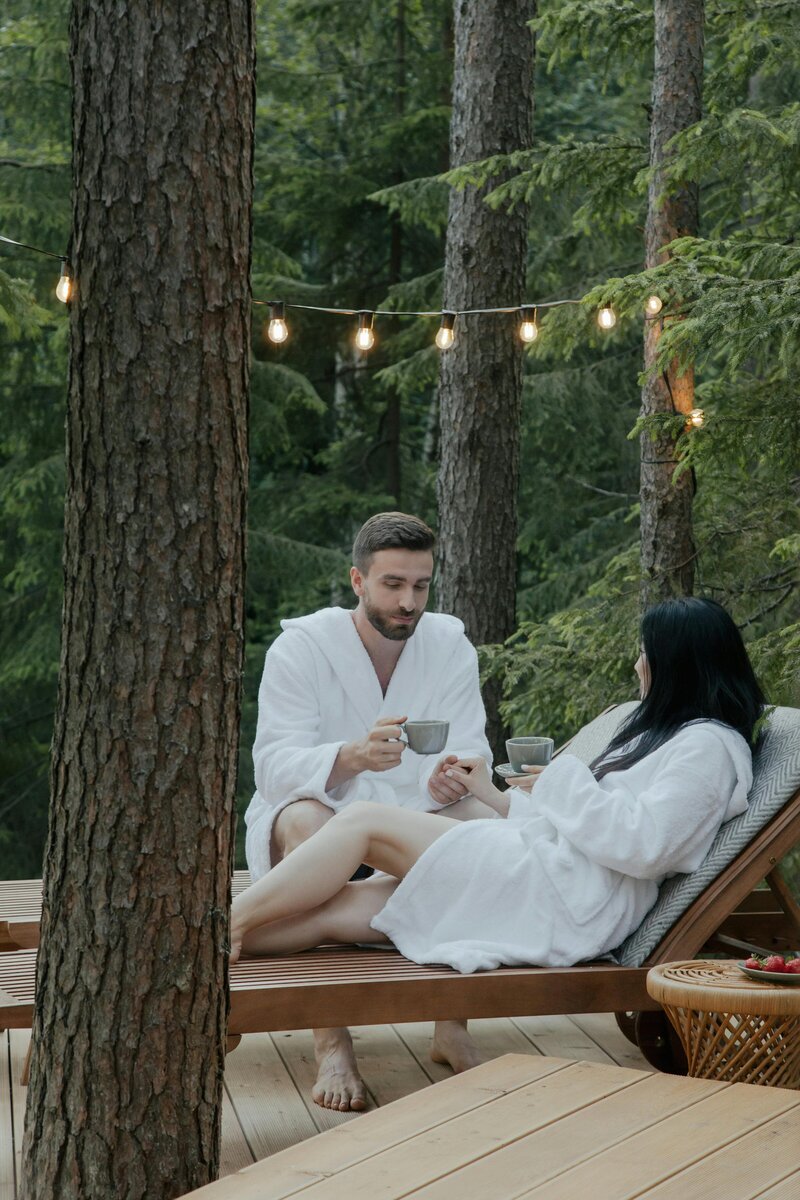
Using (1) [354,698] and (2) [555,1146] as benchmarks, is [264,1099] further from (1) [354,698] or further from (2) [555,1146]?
(2) [555,1146]

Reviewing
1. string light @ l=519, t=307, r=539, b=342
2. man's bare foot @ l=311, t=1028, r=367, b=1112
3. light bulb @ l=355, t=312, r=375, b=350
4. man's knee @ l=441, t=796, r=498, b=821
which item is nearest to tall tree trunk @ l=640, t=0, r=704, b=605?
string light @ l=519, t=307, r=539, b=342

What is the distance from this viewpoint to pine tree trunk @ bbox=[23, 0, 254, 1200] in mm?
2186

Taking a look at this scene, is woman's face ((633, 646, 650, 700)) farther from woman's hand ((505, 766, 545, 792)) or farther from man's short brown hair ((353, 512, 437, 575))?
man's short brown hair ((353, 512, 437, 575))

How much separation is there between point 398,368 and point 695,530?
4073mm

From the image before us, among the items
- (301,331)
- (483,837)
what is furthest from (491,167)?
(301,331)

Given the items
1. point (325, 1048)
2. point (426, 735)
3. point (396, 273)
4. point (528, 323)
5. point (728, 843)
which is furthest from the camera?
point (396, 273)

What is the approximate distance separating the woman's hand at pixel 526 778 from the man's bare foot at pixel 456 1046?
0.60 m

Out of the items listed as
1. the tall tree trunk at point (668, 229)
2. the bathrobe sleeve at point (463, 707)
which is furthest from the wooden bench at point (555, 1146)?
the tall tree trunk at point (668, 229)

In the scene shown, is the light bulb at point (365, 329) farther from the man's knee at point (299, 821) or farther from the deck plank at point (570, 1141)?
the deck plank at point (570, 1141)

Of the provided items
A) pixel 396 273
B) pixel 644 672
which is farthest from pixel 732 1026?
pixel 396 273

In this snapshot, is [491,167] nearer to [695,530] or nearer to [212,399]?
[695,530]

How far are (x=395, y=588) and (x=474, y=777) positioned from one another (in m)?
0.56

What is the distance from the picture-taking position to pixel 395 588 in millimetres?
3793

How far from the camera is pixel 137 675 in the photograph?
7.24 feet
